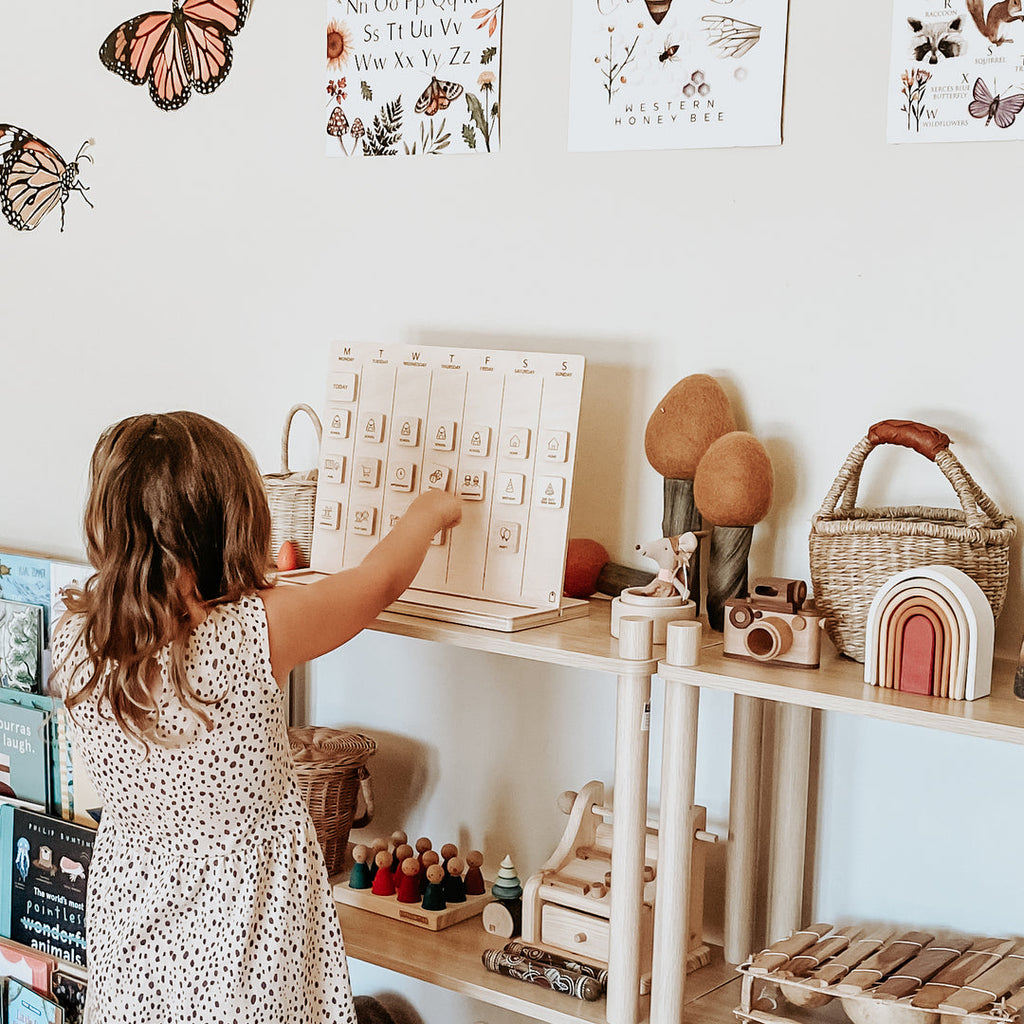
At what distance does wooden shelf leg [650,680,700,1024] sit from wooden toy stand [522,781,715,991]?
0.09 metres

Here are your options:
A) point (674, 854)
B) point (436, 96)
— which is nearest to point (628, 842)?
point (674, 854)

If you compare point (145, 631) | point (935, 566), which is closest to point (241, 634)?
point (145, 631)

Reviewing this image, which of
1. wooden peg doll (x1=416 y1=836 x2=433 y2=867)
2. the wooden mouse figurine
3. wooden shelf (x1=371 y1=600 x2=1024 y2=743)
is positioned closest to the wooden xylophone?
wooden shelf (x1=371 y1=600 x2=1024 y2=743)

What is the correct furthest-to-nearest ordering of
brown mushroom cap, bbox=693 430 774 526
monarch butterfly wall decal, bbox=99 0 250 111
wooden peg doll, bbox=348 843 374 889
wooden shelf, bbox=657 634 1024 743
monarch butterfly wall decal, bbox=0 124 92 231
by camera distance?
monarch butterfly wall decal, bbox=0 124 92 231, monarch butterfly wall decal, bbox=99 0 250 111, wooden peg doll, bbox=348 843 374 889, brown mushroom cap, bbox=693 430 774 526, wooden shelf, bbox=657 634 1024 743

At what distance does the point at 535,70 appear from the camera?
5.10ft

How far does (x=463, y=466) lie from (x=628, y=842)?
1.47ft

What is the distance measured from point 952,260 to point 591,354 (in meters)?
0.42

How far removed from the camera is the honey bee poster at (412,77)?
5.23 ft

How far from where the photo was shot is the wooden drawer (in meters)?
1.40

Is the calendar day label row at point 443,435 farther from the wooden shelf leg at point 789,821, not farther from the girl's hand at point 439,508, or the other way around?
the wooden shelf leg at point 789,821

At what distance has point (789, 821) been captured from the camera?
55.9 inches

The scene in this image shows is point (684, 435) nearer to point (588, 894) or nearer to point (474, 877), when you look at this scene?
point (588, 894)

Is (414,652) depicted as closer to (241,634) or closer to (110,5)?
(241,634)

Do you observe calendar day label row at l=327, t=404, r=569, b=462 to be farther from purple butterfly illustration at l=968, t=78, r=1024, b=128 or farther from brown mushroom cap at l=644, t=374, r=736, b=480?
purple butterfly illustration at l=968, t=78, r=1024, b=128
